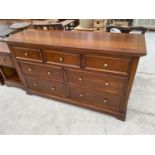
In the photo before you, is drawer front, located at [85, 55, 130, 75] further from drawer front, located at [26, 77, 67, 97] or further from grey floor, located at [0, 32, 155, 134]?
grey floor, located at [0, 32, 155, 134]

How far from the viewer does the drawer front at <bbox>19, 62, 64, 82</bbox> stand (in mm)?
1568

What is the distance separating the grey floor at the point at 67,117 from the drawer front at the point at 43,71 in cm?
44

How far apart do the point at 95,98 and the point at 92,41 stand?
2.22 feet

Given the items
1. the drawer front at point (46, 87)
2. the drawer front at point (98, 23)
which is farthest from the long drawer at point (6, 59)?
the drawer front at point (98, 23)

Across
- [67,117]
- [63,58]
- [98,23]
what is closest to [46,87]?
[67,117]

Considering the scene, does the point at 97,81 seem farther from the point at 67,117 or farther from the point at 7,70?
the point at 7,70

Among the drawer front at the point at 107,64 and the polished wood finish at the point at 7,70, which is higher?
the drawer front at the point at 107,64

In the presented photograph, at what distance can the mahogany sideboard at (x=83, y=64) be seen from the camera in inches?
47.0

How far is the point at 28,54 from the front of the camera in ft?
5.14

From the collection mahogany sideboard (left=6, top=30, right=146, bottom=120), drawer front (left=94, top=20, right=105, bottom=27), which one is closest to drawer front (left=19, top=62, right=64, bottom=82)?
mahogany sideboard (left=6, top=30, right=146, bottom=120)

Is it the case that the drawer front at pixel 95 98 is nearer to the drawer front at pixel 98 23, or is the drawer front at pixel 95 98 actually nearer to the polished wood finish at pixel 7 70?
the polished wood finish at pixel 7 70

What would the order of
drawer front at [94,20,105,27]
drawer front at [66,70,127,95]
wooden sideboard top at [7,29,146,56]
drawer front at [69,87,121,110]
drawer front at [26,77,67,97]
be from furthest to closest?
drawer front at [94,20,105,27] < drawer front at [26,77,67,97] < drawer front at [69,87,121,110] < drawer front at [66,70,127,95] < wooden sideboard top at [7,29,146,56]

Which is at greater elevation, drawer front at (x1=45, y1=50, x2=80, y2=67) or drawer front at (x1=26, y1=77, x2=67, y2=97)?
drawer front at (x1=45, y1=50, x2=80, y2=67)
